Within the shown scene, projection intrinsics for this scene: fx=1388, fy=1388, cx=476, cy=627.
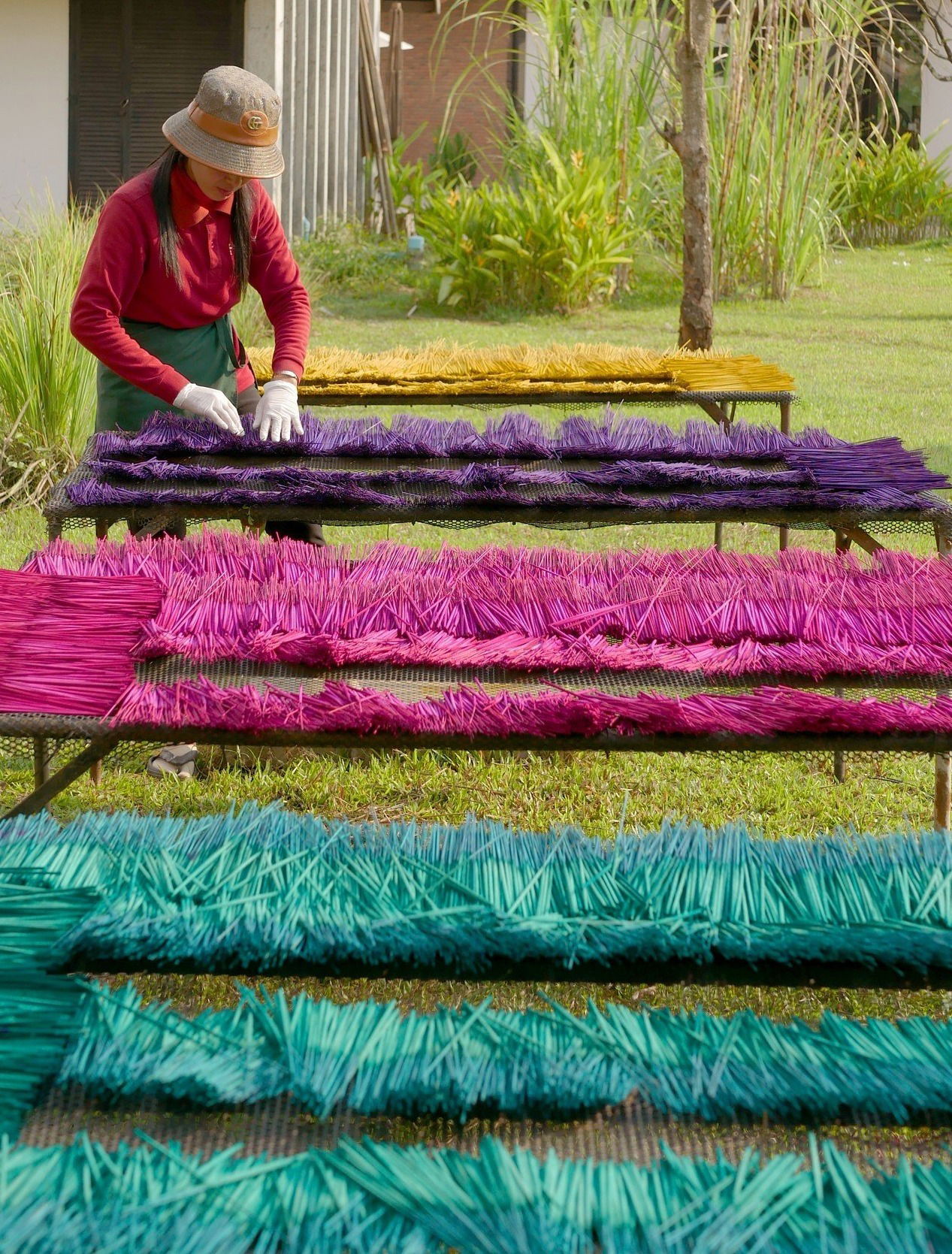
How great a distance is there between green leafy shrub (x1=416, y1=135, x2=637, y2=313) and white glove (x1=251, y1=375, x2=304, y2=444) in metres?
6.74

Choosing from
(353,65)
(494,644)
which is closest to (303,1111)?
(494,644)

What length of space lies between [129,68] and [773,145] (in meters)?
5.68

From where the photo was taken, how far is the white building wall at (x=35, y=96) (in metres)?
11.7

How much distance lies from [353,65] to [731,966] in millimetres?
14789

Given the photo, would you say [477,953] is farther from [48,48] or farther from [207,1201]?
[48,48]

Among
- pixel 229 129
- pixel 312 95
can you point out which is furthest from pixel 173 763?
pixel 312 95

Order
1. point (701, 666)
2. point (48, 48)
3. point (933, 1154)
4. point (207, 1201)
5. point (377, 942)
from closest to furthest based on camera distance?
point (207, 1201)
point (933, 1154)
point (377, 942)
point (701, 666)
point (48, 48)

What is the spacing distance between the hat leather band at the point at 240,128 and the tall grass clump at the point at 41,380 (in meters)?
2.18

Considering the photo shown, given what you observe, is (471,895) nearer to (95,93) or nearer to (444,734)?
(444,734)

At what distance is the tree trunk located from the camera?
6840mm

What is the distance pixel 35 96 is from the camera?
11836 mm

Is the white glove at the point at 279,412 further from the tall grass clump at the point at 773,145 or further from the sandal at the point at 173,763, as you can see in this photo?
the tall grass clump at the point at 773,145

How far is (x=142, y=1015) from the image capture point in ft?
4.72

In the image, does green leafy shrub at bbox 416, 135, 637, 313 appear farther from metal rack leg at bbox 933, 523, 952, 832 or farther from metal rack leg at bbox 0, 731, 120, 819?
metal rack leg at bbox 0, 731, 120, 819
